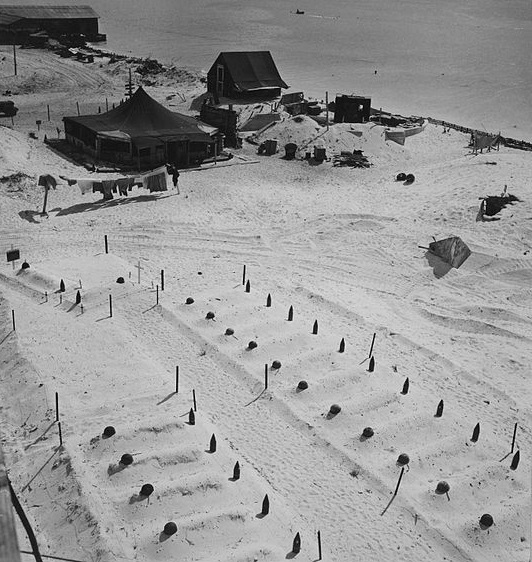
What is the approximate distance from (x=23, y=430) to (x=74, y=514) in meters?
2.92

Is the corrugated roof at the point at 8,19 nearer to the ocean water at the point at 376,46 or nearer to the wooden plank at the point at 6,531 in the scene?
the ocean water at the point at 376,46

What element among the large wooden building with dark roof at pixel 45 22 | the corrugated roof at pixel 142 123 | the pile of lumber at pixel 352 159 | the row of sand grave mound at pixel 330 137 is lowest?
the pile of lumber at pixel 352 159

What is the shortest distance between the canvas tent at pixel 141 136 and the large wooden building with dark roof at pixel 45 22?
38981 mm

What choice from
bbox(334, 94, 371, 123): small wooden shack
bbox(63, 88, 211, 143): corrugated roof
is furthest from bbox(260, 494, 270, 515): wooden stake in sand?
bbox(334, 94, 371, 123): small wooden shack

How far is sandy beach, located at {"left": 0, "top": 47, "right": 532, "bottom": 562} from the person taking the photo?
12195mm

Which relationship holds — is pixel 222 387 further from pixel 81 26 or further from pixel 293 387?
pixel 81 26

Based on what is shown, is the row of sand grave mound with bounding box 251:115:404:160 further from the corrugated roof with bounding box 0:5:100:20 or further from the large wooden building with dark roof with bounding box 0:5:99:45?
the corrugated roof with bounding box 0:5:100:20

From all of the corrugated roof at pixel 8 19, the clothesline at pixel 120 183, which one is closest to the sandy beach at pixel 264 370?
the clothesline at pixel 120 183

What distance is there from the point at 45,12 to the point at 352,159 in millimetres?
51618

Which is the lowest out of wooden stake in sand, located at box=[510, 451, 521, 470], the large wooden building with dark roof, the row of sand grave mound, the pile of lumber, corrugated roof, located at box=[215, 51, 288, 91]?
wooden stake in sand, located at box=[510, 451, 521, 470]

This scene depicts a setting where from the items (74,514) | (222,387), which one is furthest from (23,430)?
(222,387)

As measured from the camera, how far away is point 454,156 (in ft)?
127

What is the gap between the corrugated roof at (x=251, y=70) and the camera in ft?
163

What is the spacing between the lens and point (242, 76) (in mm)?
50062
